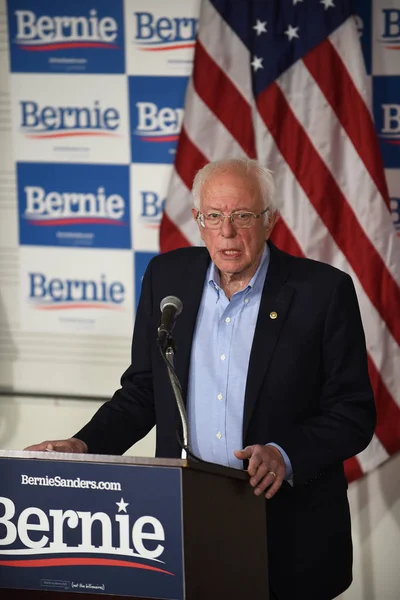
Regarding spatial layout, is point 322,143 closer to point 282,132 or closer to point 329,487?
point 282,132

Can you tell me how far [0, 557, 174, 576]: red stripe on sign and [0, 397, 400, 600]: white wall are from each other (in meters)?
1.98

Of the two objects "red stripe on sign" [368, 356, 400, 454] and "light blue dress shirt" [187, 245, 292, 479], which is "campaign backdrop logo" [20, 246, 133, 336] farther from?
"light blue dress shirt" [187, 245, 292, 479]

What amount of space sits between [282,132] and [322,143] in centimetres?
15

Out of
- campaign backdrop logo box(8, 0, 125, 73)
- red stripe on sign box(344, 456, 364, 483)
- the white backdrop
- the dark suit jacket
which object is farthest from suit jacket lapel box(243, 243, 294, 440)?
campaign backdrop logo box(8, 0, 125, 73)

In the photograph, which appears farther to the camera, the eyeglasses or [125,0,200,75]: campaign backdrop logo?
[125,0,200,75]: campaign backdrop logo

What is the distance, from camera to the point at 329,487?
223 cm

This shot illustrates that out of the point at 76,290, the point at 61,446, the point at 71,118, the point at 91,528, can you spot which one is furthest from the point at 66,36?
the point at 91,528

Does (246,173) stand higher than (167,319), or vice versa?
(246,173)

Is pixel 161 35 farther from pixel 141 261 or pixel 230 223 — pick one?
pixel 230 223

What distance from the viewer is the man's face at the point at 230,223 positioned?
2154mm

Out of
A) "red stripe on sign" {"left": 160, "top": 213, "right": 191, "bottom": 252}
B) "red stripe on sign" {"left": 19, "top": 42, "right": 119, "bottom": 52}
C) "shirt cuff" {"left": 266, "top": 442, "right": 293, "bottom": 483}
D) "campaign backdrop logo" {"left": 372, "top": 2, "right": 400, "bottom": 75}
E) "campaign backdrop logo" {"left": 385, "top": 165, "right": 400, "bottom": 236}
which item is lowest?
"shirt cuff" {"left": 266, "top": 442, "right": 293, "bottom": 483}

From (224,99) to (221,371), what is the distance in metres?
1.49

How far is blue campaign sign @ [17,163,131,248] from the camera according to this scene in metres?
3.64

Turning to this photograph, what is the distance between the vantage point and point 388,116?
3.34 meters
